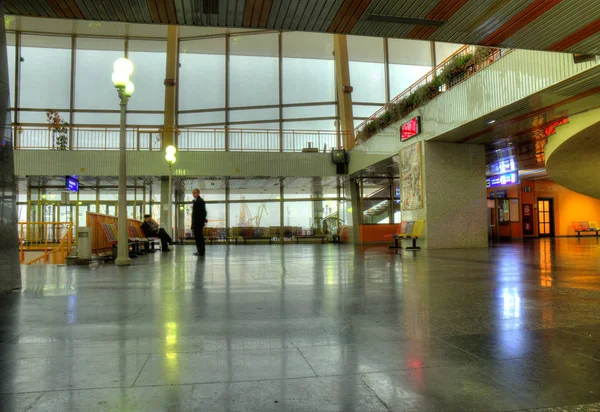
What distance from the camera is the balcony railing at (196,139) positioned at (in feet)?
74.9

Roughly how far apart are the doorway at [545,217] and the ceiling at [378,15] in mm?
25164

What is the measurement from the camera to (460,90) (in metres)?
13.0

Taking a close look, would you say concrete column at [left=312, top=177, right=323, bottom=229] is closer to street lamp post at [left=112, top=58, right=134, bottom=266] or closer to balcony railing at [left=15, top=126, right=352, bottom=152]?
balcony railing at [left=15, top=126, right=352, bottom=152]

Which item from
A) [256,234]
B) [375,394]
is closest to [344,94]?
[256,234]

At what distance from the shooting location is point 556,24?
6.13 meters

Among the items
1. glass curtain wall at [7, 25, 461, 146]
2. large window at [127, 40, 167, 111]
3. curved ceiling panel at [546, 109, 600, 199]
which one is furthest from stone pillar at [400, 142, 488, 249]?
large window at [127, 40, 167, 111]

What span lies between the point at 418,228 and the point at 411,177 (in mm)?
1980

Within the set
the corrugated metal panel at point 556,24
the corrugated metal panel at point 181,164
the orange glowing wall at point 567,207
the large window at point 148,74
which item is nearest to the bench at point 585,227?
the orange glowing wall at point 567,207

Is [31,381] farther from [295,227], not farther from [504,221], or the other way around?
[504,221]

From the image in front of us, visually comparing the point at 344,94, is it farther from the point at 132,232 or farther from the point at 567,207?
the point at 567,207

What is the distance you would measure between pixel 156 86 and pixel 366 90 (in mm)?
12673

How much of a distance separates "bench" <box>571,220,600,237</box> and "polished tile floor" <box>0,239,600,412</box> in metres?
26.6

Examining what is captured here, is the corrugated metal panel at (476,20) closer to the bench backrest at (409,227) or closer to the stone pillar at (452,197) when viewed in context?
the stone pillar at (452,197)

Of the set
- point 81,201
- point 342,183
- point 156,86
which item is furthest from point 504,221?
point 81,201
